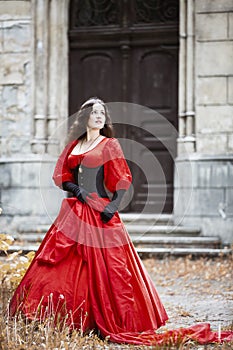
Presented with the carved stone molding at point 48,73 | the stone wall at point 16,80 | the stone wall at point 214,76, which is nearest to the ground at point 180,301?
the stone wall at point 214,76

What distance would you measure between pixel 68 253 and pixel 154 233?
4.31 m

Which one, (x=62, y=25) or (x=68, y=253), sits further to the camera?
(x=62, y=25)

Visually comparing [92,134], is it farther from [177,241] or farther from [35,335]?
[177,241]

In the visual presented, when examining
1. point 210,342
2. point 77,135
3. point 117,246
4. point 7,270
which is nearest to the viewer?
point 210,342

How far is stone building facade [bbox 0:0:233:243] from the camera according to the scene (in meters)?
8.62

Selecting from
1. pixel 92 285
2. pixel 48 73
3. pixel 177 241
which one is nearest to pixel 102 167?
pixel 92 285

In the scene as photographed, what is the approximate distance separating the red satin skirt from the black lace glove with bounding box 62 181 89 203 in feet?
0.17

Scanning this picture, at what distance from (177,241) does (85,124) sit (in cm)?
386

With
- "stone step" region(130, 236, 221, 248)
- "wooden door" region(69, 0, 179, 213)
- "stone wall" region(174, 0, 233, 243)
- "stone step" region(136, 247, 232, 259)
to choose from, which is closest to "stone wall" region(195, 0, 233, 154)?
"stone wall" region(174, 0, 233, 243)

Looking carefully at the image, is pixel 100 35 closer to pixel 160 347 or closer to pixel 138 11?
pixel 138 11

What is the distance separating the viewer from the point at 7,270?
5.14 meters

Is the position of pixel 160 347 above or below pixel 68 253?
below

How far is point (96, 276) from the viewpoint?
431 centimetres

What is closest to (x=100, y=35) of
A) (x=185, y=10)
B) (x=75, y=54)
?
(x=75, y=54)
